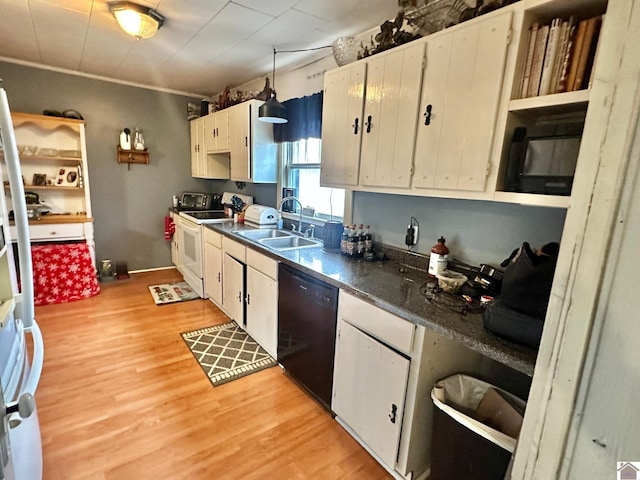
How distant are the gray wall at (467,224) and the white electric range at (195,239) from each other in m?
1.96

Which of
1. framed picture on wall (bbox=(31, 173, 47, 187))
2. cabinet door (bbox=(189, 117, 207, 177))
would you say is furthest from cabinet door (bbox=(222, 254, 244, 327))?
framed picture on wall (bbox=(31, 173, 47, 187))

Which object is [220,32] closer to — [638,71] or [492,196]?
[492,196]

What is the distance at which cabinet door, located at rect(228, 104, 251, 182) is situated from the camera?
10.4 feet

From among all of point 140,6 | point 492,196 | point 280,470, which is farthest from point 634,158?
point 140,6

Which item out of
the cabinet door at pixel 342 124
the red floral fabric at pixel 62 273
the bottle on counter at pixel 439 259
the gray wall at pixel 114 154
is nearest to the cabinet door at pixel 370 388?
the bottle on counter at pixel 439 259

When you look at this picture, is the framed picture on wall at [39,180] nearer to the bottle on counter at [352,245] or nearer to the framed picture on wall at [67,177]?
the framed picture on wall at [67,177]

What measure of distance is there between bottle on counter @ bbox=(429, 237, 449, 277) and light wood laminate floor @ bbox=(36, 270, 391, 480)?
1031 millimetres

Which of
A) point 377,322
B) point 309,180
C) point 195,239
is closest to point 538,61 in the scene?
point 377,322

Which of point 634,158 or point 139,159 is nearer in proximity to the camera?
point 634,158

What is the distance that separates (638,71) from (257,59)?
119 inches

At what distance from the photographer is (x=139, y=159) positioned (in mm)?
4086

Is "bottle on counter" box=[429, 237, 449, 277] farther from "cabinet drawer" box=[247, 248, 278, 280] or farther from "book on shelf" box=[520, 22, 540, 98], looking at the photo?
"cabinet drawer" box=[247, 248, 278, 280]

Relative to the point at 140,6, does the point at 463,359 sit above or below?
below

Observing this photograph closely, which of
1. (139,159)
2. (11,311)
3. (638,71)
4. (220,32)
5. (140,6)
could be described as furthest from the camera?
(139,159)
